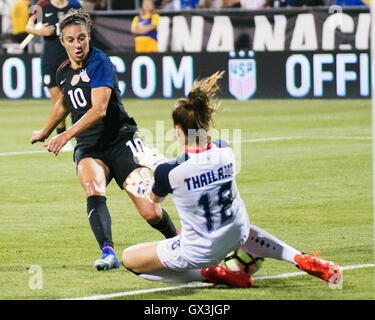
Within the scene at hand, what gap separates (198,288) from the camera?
26.1 feet

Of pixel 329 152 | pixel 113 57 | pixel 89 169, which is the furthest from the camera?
pixel 113 57

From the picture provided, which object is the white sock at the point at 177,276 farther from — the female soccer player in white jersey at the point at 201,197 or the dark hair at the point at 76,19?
the dark hair at the point at 76,19

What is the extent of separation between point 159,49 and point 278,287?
62.0 ft

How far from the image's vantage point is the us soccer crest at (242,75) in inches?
979

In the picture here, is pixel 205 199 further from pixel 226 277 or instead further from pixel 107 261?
pixel 107 261

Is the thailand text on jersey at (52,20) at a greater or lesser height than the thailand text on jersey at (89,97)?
greater

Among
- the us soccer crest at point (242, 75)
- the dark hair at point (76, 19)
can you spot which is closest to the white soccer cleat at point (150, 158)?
the dark hair at point (76, 19)

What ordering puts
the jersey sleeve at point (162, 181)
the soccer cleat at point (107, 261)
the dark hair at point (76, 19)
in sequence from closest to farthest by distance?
the jersey sleeve at point (162, 181) < the soccer cleat at point (107, 261) < the dark hair at point (76, 19)

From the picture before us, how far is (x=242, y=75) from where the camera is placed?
82.8 feet

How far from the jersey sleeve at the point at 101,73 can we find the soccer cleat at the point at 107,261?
1.39 meters

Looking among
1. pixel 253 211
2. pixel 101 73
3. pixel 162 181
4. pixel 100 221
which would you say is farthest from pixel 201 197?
pixel 253 211

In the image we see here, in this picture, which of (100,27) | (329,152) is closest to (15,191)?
(329,152)

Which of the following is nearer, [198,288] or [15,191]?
[198,288]
